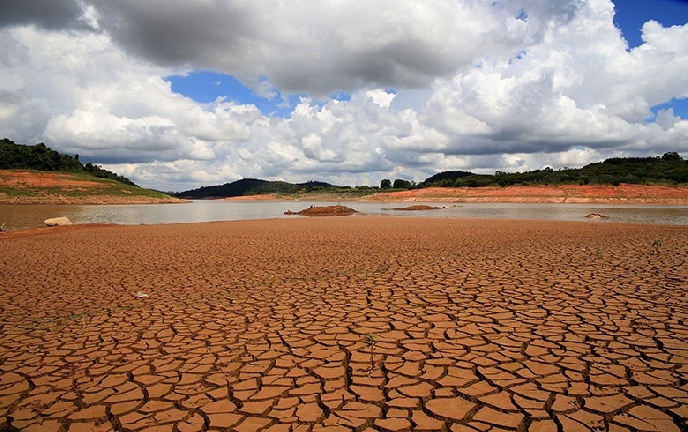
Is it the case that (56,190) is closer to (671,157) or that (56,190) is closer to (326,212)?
(326,212)

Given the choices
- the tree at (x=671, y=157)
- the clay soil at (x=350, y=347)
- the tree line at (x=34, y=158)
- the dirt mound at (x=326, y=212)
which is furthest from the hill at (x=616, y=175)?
the tree line at (x=34, y=158)

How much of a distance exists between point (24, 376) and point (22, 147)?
104 m

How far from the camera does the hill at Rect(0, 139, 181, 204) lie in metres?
61.3

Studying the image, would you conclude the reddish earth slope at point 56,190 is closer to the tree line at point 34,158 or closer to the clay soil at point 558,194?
the tree line at point 34,158

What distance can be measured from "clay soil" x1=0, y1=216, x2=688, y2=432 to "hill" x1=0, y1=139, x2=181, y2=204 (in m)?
65.3

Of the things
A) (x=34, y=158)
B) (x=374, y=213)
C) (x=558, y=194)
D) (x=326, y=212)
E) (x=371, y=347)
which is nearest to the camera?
(x=371, y=347)

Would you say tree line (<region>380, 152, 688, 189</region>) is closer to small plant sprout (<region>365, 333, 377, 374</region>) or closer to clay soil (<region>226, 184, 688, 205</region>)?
clay soil (<region>226, 184, 688, 205</region>)

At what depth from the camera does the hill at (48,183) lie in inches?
2413

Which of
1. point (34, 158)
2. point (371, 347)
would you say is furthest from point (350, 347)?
point (34, 158)

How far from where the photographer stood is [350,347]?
4.89 metres

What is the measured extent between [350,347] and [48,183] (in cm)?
8121

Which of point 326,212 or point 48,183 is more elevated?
point 48,183

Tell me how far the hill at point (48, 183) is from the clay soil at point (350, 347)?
65335 mm

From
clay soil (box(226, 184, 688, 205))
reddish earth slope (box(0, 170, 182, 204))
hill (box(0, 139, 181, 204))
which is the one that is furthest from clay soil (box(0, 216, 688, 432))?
hill (box(0, 139, 181, 204))
